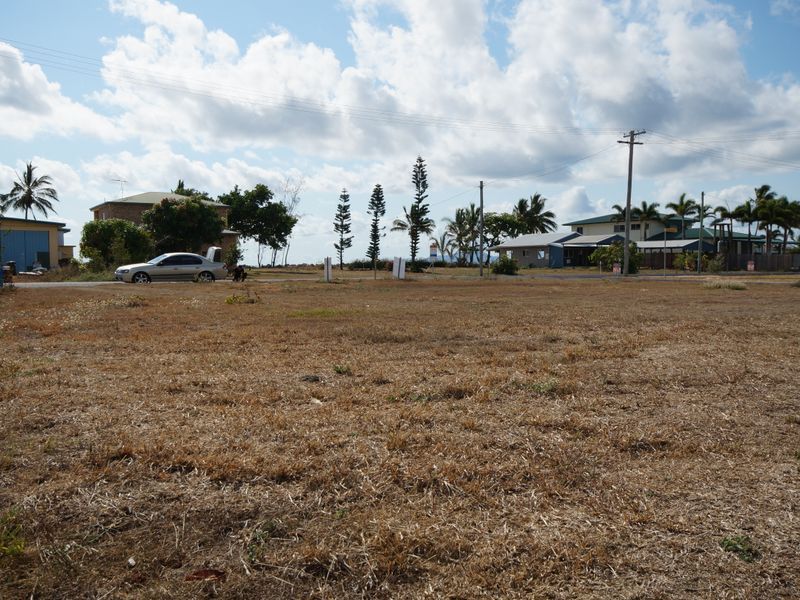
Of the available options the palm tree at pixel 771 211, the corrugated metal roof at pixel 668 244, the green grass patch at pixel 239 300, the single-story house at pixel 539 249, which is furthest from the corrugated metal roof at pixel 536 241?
the green grass patch at pixel 239 300

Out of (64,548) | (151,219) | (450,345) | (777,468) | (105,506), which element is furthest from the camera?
(151,219)

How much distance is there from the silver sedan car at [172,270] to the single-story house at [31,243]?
15849 millimetres

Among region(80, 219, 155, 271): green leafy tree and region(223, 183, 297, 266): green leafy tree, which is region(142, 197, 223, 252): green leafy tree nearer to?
region(80, 219, 155, 271): green leafy tree

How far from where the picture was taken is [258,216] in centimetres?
6334

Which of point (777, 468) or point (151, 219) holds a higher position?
point (151, 219)

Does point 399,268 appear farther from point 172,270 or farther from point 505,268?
point 505,268

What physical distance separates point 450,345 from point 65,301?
11.8 m

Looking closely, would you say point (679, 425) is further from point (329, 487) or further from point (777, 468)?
point (329, 487)

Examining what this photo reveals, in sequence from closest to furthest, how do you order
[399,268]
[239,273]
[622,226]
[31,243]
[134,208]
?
1. [239,273]
2. [399,268]
3. [31,243]
4. [134,208]
5. [622,226]

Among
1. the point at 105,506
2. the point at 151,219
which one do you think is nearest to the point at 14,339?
the point at 105,506

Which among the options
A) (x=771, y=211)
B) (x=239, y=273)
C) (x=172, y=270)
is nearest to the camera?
(x=172, y=270)

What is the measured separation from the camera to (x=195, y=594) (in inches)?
101

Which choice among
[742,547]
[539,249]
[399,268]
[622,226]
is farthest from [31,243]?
A: [622,226]

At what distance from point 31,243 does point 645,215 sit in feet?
210
